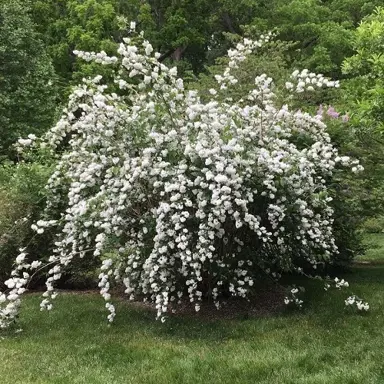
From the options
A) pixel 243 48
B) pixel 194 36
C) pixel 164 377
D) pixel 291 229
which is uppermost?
pixel 194 36

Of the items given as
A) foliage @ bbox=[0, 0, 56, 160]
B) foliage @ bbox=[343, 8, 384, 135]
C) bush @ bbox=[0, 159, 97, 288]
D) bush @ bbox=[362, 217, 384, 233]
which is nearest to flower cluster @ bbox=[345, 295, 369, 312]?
bush @ bbox=[362, 217, 384, 233]

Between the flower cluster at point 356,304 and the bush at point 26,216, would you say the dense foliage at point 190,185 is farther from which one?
the flower cluster at point 356,304

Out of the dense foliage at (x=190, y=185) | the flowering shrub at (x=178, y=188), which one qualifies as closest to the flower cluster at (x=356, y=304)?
the dense foliage at (x=190, y=185)

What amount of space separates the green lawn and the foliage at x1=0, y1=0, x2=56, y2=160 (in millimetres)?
12487

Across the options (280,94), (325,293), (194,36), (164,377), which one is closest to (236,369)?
(164,377)

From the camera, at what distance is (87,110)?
19.9ft

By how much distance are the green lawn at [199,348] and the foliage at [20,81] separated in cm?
1249

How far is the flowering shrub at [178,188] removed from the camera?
5332mm

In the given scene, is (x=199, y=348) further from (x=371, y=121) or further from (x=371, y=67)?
(x=371, y=67)

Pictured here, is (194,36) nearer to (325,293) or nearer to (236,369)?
(325,293)

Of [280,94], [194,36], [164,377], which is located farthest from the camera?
[194,36]

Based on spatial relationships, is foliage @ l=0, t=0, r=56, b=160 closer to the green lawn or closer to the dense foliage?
the dense foliage

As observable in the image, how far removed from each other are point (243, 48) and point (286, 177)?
2361 mm

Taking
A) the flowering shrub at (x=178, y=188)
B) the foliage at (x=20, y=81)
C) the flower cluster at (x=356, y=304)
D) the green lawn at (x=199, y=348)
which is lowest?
the green lawn at (x=199, y=348)
